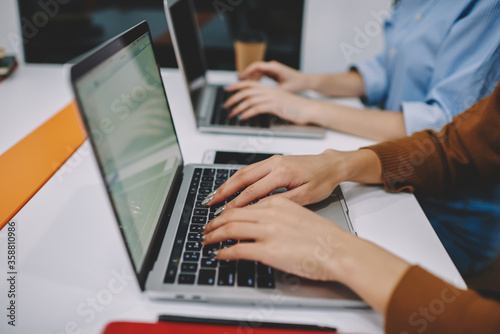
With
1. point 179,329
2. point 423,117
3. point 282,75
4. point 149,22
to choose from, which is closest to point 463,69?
point 423,117

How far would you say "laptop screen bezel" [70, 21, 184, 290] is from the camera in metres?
0.39

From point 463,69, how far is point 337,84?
36 centimetres

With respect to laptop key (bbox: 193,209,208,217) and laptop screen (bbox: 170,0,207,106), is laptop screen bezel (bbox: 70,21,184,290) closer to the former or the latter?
laptop key (bbox: 193,209,208,217)

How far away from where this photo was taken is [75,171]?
74cm

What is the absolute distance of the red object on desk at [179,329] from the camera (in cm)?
43

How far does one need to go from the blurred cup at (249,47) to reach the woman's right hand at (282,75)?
0.06 meters

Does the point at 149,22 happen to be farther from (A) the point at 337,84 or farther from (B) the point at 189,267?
(B) the point at 189,267

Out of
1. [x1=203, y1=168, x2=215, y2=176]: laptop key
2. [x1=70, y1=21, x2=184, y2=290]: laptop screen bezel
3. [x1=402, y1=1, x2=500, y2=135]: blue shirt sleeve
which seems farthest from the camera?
[x1=402, y1=1, x2=500, y2=135]: blue shirt sleeve

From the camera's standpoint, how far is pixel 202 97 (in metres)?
1.03

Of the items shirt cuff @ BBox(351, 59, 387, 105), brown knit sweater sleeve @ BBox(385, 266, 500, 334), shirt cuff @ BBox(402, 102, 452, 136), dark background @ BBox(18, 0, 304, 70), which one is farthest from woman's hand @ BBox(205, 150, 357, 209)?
dark background @ BBox(18, 0, 304, 70)

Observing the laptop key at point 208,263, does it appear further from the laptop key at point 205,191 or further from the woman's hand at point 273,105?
the woman's hand at point 273,105

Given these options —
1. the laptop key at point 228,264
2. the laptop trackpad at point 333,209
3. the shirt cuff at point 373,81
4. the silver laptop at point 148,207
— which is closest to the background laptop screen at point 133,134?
the silver laptop at point 148,207

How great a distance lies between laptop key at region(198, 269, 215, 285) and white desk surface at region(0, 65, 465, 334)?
0.03 metres

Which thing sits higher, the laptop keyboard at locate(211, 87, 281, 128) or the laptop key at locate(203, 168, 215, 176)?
the laptop key at locate(203, 168, 215, 176)
